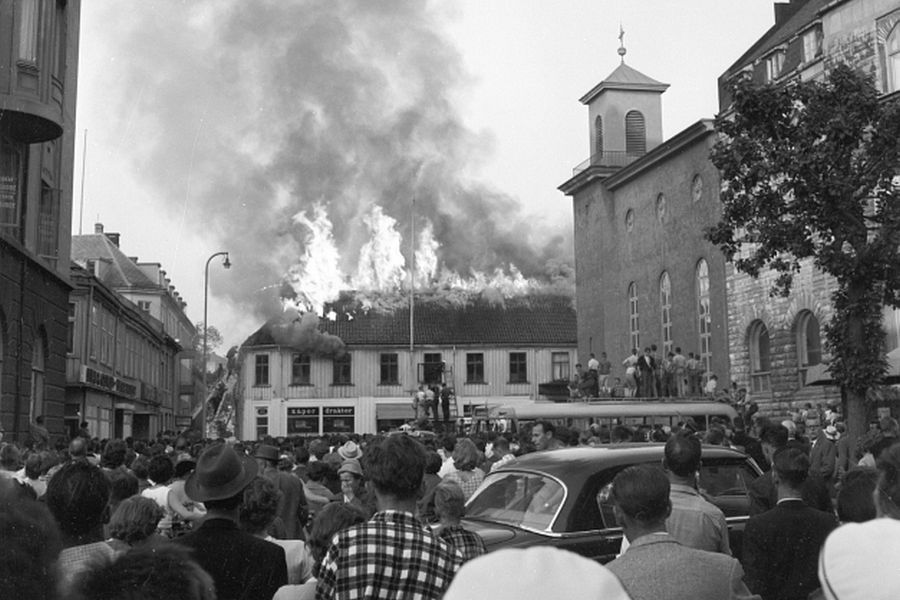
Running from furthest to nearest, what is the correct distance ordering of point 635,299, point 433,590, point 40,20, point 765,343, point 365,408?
1. point 365,408
2. point 635,299
3. point 765,343
4. point 40,20
5. point 433,590

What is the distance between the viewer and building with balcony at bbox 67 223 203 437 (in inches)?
2372

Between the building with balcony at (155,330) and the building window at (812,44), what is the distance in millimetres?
32992

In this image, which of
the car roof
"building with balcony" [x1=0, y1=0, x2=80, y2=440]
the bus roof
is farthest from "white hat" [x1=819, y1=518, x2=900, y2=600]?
the bus roof

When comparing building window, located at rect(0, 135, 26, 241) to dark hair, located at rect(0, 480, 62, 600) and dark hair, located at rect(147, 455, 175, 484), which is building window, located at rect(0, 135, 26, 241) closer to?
dark hair, located at rect(147, 455, 175, 484)

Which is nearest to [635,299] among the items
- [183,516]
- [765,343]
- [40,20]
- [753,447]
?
[765,343]

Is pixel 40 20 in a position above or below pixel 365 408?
above

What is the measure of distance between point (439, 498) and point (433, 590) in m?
2.30

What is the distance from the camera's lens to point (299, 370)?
63688 millimetres

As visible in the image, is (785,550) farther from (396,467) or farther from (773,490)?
(773,490)

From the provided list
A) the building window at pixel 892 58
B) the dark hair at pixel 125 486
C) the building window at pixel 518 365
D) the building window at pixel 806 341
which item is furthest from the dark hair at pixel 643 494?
the building window at pixel 518 365

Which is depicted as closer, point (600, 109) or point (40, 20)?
point (40, 20)

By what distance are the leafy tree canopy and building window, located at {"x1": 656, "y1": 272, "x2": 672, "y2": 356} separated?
22951mm

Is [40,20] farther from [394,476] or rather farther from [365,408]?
[365,408]

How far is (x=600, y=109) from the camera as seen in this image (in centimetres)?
5075
